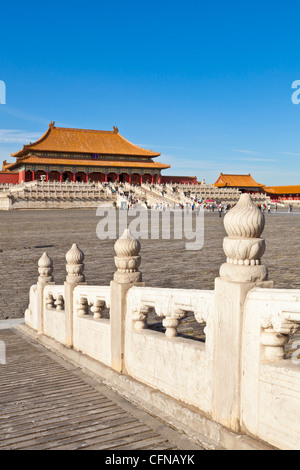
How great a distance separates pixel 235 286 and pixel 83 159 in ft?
221

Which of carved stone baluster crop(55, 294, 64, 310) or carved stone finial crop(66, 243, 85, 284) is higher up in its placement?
carved stone finial crop(66, 243, 85, 284)

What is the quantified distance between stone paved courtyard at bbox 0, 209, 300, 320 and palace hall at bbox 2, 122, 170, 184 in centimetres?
4389

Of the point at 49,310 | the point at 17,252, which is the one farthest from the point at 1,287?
the point at 17,252

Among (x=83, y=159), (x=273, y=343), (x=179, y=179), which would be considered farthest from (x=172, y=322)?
(x=179, y=179)

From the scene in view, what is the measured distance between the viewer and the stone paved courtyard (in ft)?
33.1

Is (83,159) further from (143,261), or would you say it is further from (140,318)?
(140,318)

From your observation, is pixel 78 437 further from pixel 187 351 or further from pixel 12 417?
pixel 187 351

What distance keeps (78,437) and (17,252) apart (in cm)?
1377

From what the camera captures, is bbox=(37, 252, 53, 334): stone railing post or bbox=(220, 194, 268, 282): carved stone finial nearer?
bbox=(220, 194, 268, 282): carved stone finial

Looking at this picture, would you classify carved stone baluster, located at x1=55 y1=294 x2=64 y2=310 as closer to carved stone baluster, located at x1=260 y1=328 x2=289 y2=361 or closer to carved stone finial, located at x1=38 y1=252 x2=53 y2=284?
carved stone finial, located at x1=38 y1=252 x2=53 y2=284

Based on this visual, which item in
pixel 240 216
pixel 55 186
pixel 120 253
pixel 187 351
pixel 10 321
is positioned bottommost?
pixel 10 321

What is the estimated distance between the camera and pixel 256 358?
9.34 ft

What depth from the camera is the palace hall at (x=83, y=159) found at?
6431cm

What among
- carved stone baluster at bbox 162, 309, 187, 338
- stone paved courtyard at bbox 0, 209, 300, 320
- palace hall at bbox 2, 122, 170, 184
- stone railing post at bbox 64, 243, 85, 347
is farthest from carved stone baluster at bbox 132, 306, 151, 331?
palace hall at bbox 2, 122, 170, 184
